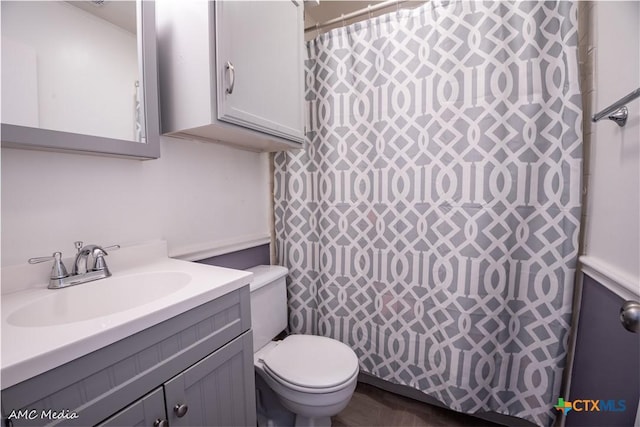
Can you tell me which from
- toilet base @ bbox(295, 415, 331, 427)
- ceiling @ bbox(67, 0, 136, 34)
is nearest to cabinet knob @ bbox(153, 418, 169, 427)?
toilet base @ bbox(295, 415, 331, 427)

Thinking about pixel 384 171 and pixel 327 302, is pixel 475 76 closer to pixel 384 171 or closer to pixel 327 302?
pixel 384 171

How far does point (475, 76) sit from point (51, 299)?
1.74m

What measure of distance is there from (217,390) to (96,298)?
47 centimetres

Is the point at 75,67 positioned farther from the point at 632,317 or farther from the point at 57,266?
the point at 632,317

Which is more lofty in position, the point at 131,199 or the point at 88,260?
the point at 131,199

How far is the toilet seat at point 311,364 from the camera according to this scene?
3.30 ft

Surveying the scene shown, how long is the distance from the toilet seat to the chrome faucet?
74cm

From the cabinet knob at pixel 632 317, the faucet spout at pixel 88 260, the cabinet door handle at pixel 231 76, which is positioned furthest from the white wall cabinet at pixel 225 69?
the cabinet knob at pixel 632 317

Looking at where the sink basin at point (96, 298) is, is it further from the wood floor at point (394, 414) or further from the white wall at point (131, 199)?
the wood floor at point (394, 414)

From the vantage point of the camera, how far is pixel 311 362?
1.13 meters

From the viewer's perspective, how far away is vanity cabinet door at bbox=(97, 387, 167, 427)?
0.53 meters

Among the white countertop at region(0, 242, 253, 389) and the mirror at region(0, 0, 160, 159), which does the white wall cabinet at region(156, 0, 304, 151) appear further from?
the white countertop at region(0, 242, 253, 389)

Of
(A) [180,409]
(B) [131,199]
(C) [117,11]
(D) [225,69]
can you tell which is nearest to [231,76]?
(D) [225,69]

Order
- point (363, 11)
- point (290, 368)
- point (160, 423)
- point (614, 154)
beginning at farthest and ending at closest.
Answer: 1. point (363, 11)
2. point (290, 368)
3. point (614, 154)
4. point (160, 423)
